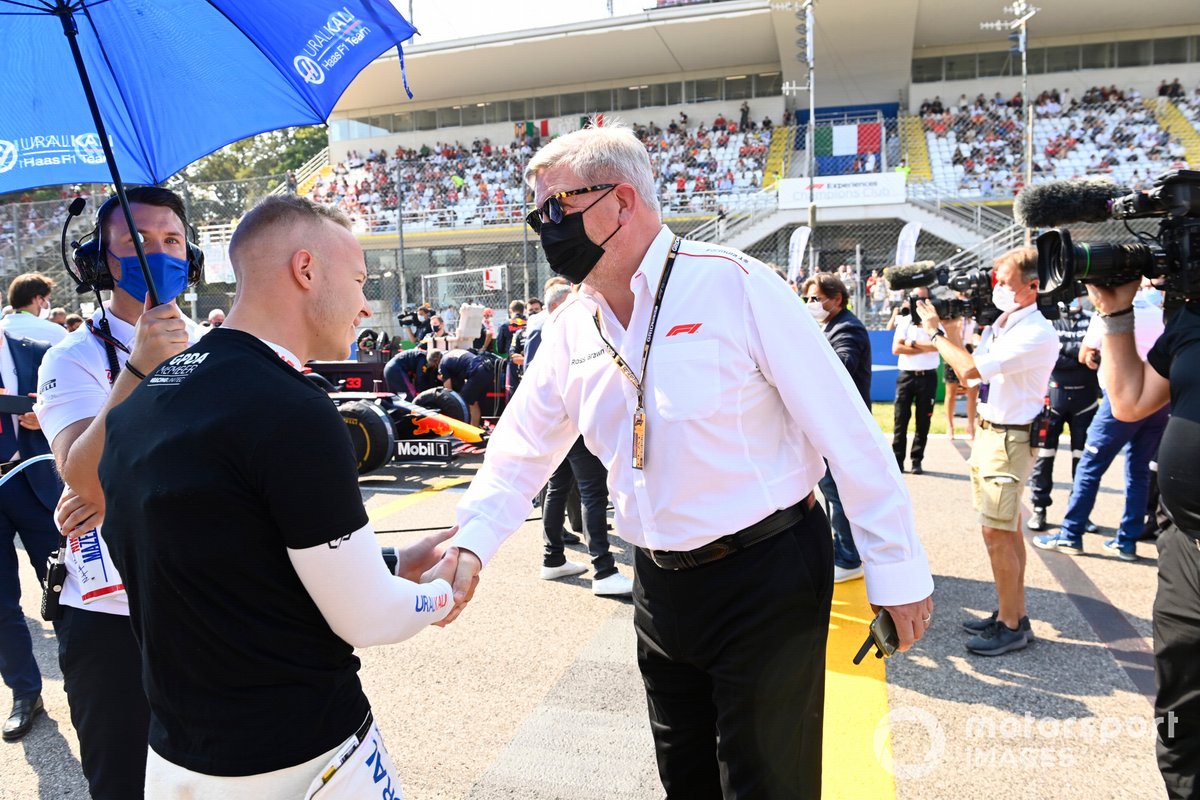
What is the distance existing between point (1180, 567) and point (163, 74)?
329cm

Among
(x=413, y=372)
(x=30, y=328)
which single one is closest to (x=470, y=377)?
(x=413, y=372)

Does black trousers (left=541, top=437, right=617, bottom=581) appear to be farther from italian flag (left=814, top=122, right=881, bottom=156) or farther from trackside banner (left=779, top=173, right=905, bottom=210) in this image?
italian flag (left=814, top=122, right=881, bottom=156)

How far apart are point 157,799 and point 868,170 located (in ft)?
84.2

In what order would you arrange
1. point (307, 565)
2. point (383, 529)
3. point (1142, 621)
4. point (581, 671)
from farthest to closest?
1. point (383, 529)
2. point (1142, 621)
3. point (581, 671)
4. point (307, 565)

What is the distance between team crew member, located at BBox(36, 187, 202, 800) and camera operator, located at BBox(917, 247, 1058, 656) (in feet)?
11.8

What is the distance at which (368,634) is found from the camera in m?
1.39

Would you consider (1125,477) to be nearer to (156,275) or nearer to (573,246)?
(573,246)

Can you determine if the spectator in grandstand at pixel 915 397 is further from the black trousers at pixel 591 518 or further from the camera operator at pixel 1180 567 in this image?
the camera operator at pixel 1180 567

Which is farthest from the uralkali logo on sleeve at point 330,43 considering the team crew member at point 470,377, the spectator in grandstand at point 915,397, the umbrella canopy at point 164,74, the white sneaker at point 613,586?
the team crew member at point 470,377

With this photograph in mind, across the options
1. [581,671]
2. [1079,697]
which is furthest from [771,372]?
[1079,697]

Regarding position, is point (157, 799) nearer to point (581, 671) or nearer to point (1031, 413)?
point (581, 671)

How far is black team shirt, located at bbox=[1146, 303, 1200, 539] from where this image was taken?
6.91 feet

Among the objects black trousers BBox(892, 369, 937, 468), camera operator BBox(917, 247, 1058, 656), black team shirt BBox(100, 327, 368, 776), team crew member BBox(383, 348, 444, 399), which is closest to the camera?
black team shirt BBox(100, 327, 368, 776)

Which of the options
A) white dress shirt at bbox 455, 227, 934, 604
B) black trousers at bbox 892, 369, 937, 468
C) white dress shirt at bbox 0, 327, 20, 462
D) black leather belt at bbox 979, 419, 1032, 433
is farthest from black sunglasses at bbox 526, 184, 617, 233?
black trousers at bbox 892, 369, 937, 468
